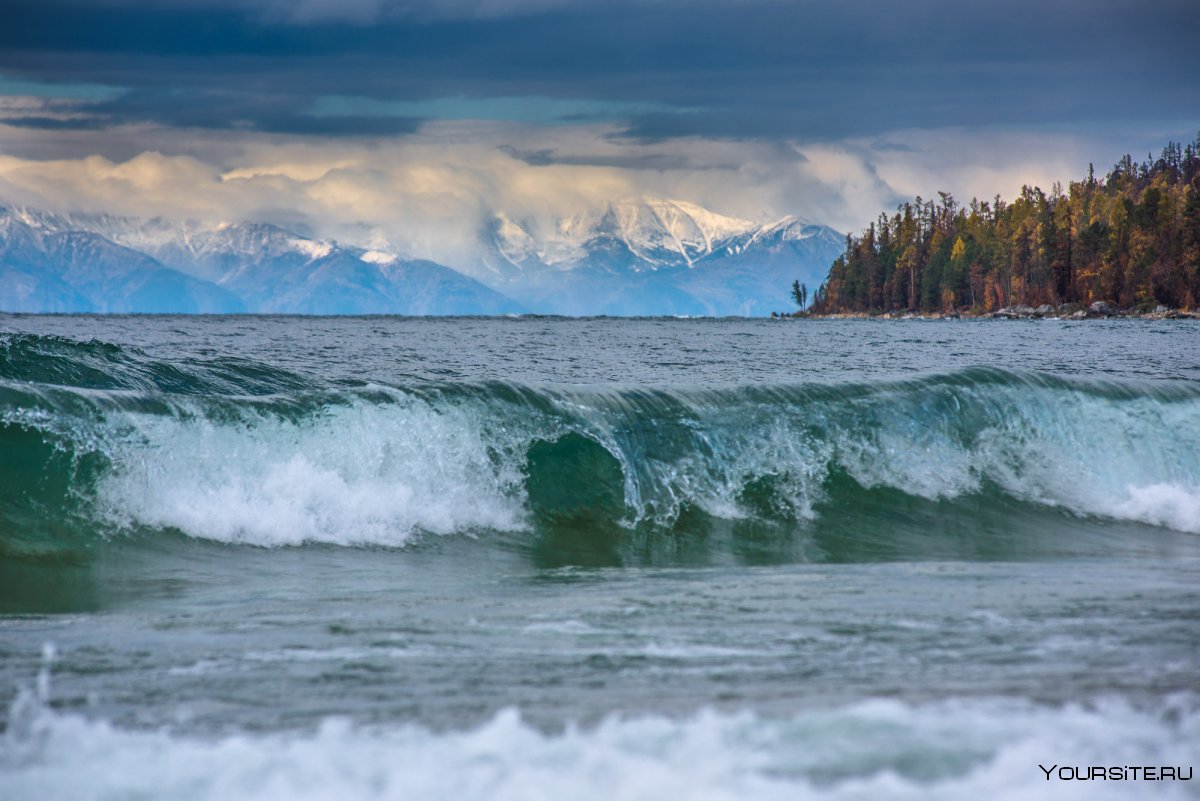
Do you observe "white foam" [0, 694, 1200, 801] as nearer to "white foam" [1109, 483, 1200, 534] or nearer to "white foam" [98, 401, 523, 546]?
"white foam" [98, 401, 523, 546]

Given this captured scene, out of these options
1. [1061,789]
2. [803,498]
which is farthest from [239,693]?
[803,498]

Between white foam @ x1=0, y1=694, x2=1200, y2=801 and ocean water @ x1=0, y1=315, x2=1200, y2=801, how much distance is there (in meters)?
0.02

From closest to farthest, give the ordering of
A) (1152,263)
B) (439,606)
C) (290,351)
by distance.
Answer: (439,606)
(290,351)
(1152,263)

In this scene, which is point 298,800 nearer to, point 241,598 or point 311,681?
point 311,681

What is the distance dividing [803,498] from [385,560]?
5.62 m

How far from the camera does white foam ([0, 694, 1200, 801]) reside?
4.55 m

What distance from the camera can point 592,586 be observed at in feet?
31.5

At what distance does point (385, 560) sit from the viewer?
11.2 meters

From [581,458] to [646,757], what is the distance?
920 centimetres

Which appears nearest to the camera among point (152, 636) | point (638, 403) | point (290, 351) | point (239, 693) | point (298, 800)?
point (298, 800)

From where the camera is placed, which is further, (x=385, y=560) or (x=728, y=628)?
(x=385, y=560)

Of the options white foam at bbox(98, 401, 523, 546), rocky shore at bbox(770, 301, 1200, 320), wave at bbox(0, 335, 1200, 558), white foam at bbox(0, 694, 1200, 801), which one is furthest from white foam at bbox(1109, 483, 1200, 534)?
rocky shore at bbox(770, 301, 1200, 320)

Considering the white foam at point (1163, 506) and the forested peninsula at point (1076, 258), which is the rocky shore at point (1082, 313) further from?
the white foam at point (1163, 506)

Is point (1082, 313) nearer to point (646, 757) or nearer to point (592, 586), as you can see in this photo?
point (592, 586)
